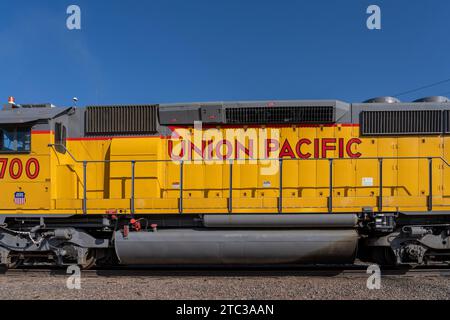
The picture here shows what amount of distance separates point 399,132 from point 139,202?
4.95 m

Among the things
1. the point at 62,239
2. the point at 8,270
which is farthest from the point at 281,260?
the point at 8,270

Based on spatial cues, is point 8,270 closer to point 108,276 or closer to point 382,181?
point 108,276

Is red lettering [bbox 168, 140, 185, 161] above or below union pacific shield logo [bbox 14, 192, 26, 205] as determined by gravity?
above

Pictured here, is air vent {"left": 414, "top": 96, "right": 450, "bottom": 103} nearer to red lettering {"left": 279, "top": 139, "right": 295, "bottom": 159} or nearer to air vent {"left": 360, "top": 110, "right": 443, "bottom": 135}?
air vent {"left": 360, "top": 110, "right": 443, "bottom": 135}

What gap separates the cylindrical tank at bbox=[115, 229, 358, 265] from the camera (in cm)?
621

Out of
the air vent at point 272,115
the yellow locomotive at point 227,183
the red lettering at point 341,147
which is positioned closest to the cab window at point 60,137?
the yellow locomotive at point 227,183

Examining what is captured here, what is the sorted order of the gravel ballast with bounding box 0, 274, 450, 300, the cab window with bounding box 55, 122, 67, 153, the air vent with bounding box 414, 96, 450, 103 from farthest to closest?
the air vent with bounding box 414, 96, 450, 103
the cab window with bounding box 55, 122, 67, 153
the gravel ballast with bounding box 0, 274, 450, 300

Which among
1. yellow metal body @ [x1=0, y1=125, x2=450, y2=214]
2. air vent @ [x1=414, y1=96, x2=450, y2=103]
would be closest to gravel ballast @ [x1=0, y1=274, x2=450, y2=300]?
yellow metal body @ [x1=0, y1=125, x2=450, y2=214]

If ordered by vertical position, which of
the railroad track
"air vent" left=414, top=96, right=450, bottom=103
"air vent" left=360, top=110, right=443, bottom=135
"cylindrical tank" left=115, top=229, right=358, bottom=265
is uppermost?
"air vent" left=414, top=96, right=450, bottom=103

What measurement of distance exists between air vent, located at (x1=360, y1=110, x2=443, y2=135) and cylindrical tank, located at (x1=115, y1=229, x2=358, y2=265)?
2044mm

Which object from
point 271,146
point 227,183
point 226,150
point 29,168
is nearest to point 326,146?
point 271,146

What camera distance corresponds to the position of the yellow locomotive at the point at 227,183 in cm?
628

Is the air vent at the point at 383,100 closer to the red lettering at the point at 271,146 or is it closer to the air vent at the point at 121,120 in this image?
the red lettering at the point at 271,146

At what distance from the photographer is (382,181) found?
265 inches
